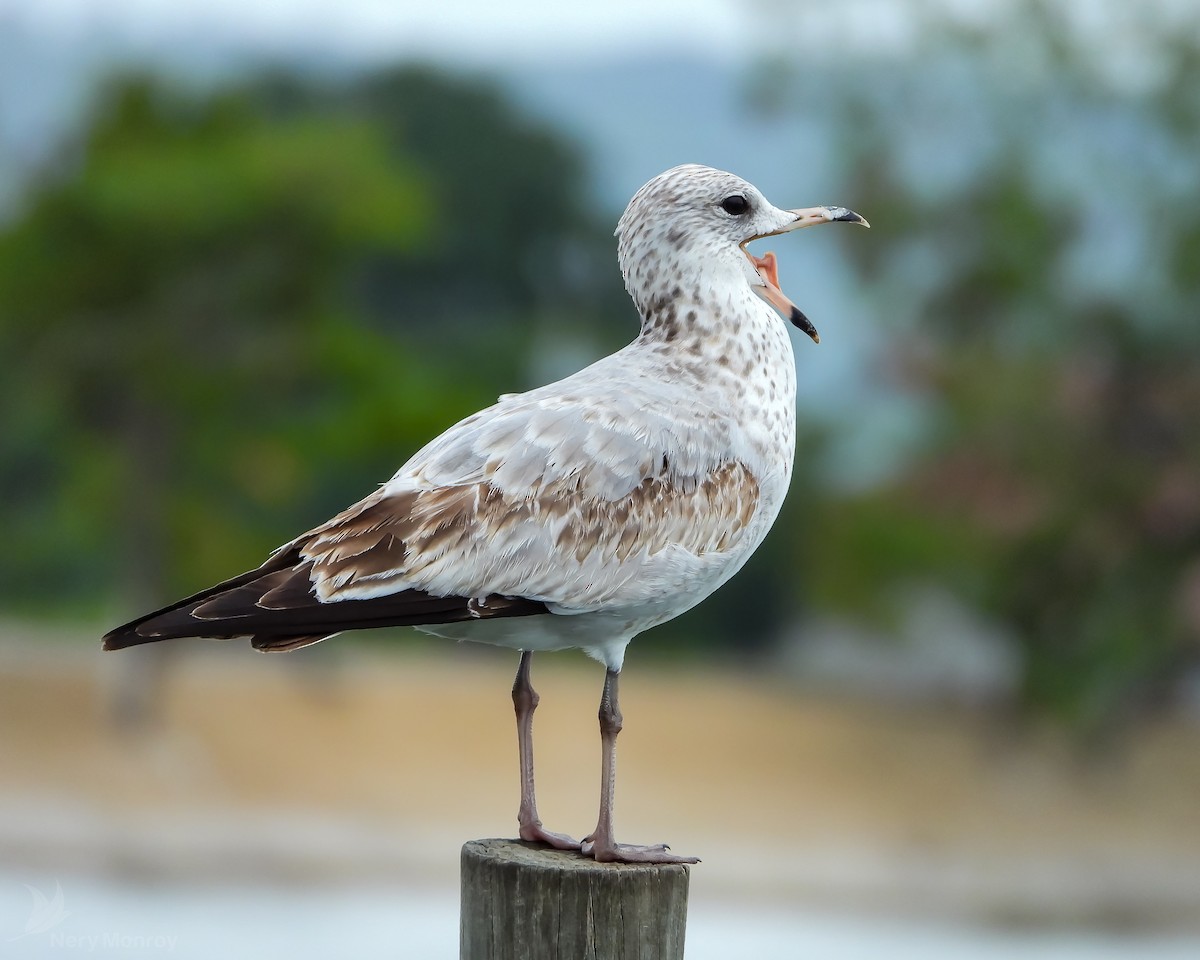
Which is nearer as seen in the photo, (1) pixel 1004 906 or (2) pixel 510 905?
(2) pixel 510 905

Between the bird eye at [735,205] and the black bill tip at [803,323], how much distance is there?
0.58ft

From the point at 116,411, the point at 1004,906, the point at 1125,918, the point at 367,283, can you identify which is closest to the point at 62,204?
the point at 116,411

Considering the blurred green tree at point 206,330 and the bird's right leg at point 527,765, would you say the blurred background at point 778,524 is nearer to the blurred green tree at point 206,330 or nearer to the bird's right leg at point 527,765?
the blurred green tree at point 206,330

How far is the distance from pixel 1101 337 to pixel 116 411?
6.39 meters

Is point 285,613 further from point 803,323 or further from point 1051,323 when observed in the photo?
point 1051,323

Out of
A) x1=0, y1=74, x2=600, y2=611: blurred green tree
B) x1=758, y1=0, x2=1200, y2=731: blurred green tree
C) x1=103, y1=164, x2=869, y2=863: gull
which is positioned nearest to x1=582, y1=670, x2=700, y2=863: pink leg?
x1=103, y1=164, x2=869, y2=863: gull

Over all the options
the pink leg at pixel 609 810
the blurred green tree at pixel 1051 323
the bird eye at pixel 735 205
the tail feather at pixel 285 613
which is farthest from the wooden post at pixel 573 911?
the blurred green tree at pixel 1051 323

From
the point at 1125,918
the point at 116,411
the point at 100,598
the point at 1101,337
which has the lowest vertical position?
the point at 1125,918

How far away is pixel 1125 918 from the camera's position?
1010 centimetres

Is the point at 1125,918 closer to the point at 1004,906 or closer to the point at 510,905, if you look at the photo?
the point at 1004,906

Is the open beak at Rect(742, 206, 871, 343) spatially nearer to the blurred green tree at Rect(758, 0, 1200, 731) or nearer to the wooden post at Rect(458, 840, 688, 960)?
the wooden post at Rect(458, 840, 688, 960)

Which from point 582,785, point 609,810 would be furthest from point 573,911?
point 582,785

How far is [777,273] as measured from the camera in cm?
239

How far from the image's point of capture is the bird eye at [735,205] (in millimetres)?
2268
